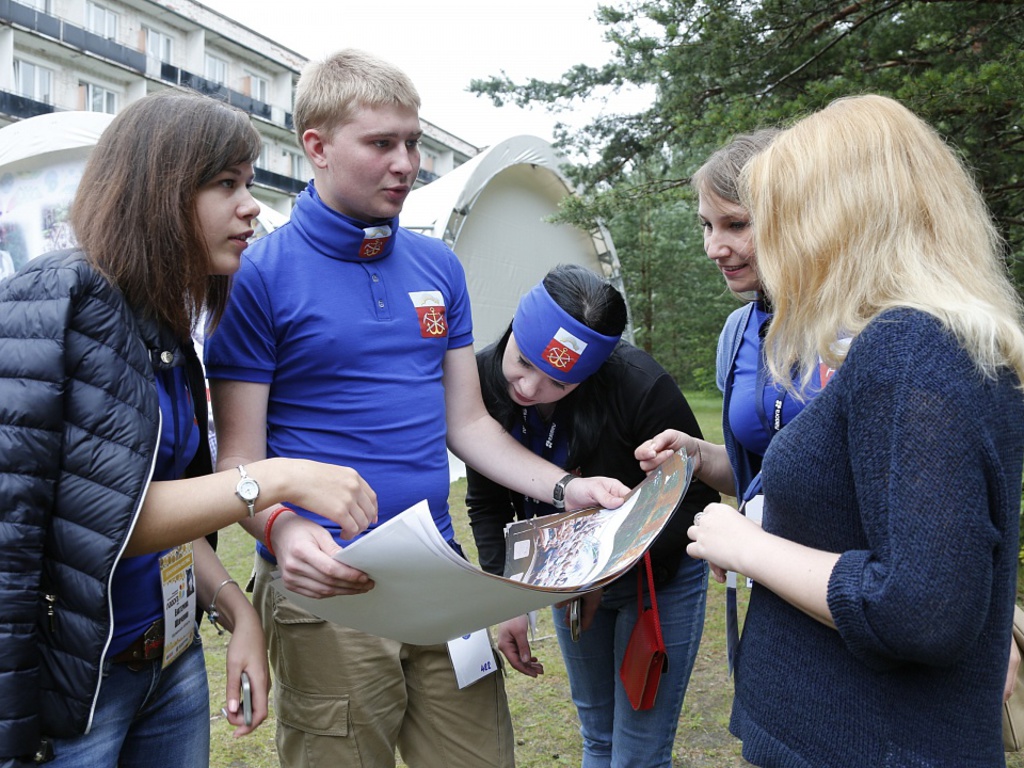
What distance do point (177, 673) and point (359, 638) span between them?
38cm

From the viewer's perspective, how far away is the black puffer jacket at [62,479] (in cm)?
115

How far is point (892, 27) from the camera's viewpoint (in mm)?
6164

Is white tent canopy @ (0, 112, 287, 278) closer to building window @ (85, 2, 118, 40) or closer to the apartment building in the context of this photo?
the apartment building

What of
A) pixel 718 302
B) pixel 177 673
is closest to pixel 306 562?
pixel 177 673

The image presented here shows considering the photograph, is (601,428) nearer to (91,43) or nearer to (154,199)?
(154,199)

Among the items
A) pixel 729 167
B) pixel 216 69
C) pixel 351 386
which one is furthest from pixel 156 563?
pixel 216 69

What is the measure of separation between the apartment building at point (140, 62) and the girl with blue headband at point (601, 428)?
1873 centimetres


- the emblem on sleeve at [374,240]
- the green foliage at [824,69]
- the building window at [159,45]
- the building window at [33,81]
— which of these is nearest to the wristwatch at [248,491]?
the emblem on sleeve at [374,240]

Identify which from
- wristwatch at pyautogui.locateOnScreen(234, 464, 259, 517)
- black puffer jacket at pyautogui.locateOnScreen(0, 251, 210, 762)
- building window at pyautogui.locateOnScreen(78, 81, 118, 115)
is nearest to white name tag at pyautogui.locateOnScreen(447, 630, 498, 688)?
wristwatch at pyautogui.locateOnScreen(234, 464, 259, 517)

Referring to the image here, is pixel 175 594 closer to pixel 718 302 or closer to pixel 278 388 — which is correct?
pixel 278 388

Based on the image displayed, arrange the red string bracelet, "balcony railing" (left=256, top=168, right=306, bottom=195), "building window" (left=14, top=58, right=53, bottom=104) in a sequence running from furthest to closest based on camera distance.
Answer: "balcony railing" (left=256, top=168, right=306, bottom=195) → "building window" (left=14, top=58, right=53, bottom=104) → the red string bracelet

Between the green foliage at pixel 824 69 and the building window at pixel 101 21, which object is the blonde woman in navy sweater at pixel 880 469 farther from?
the building window at pixel 101 21

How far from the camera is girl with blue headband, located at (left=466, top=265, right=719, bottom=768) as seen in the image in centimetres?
207

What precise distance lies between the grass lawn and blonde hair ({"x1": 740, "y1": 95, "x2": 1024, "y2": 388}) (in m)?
2.52
